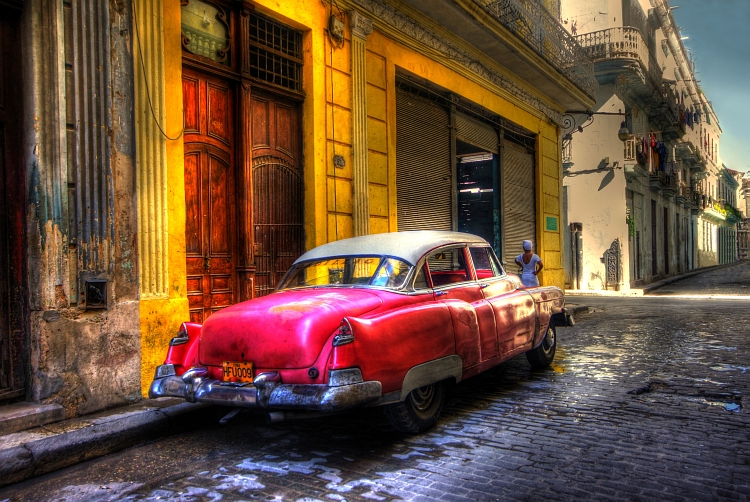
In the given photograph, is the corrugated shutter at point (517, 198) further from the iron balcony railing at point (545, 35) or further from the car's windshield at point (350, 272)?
the car's windshield at point (350, 272)

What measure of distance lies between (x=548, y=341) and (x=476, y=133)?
7.06 metres

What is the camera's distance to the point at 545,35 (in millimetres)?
14586

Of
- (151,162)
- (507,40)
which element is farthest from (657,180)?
(151,162)

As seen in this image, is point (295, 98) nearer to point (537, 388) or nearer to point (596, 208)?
point (537, 388)

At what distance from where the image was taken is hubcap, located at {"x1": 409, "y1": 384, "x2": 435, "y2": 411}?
434 centimetres

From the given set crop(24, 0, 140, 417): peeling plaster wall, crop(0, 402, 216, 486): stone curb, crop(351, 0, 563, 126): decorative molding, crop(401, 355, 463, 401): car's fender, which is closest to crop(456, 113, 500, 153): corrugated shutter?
crop(351, 0, 563, 126): decorative molding

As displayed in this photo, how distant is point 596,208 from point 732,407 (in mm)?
19155

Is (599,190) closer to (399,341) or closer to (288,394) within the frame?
(399,341)

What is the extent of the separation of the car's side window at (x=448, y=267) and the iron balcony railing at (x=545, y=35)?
6.83 m

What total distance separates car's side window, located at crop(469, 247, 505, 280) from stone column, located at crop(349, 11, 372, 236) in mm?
3055

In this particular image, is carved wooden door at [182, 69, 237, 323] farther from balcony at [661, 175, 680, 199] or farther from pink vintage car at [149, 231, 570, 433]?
balcony at [661, 175, 680, 199]

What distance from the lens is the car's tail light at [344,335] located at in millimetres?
3729

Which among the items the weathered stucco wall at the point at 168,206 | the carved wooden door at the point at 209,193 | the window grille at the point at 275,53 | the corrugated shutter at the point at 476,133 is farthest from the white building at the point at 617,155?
the weathered stucco wall at the point at 168,206

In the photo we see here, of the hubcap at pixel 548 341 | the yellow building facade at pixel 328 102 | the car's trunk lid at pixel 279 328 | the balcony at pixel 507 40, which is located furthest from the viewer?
the balcony at pixel 507 40
